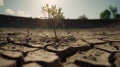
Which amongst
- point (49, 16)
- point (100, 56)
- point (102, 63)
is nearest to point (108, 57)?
point (100, 56)

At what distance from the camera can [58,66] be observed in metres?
2.69

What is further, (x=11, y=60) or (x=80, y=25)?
(x=80, y=25)

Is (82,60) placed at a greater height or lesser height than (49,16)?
lesser

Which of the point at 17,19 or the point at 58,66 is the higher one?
the point at 17,19

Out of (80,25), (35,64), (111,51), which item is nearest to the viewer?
(35,64)

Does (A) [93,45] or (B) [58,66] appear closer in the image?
(B) [58,66]

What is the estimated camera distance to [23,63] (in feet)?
8.57

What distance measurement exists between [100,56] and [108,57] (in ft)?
0.45

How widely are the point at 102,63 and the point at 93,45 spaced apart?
A: 1.41 meters

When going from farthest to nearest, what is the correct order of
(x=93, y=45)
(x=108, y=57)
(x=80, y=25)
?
1. (x=80, y=25)
2. (x=93, y=45)
3. (x=108, y=57)

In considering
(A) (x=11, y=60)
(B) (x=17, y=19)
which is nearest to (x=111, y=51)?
(A) (x=11, y=60)

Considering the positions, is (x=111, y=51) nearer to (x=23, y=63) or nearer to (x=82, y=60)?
(x=82, y=60)

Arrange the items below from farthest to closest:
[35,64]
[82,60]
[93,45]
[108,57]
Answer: [93,45] < [108,57] < [82,60] < [35,64]

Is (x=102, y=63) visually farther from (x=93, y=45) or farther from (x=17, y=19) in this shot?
(x=17, y=19)
